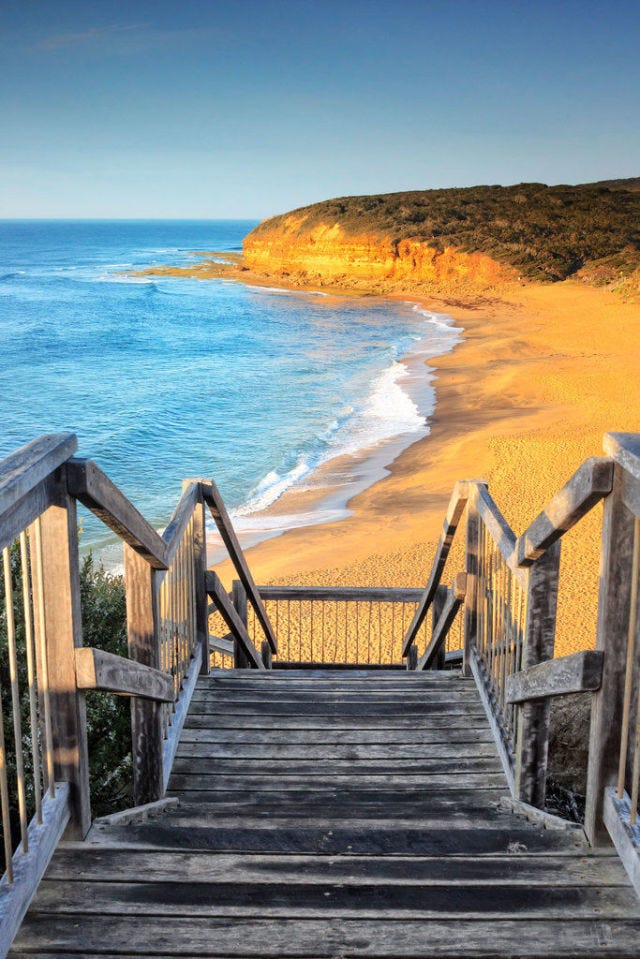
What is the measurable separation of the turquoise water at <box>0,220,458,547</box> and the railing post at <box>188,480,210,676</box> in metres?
12.7

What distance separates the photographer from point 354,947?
2355 millimetres

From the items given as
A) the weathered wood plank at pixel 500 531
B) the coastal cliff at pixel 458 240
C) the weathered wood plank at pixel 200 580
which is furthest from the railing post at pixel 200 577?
the coastal cliff at pixel 458 240

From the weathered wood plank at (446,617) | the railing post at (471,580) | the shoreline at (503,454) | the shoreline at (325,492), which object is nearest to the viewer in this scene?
the railing post at (471,580)

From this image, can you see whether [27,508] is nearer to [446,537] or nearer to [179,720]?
[179,720]

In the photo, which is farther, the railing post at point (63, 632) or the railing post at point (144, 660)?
the railing post at point (144, 660)

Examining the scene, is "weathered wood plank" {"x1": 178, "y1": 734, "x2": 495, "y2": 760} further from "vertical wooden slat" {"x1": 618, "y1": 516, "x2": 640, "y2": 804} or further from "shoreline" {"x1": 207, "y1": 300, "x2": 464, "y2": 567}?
"shoreline" {"x1": 207, "y1": 300, "x2": 464, "y2": 567}

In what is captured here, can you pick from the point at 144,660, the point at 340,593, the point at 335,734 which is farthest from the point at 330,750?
the point at 340,593

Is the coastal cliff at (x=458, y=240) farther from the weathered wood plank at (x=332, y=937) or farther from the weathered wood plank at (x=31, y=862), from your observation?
the weathered wood plank at (x=31, y=862)

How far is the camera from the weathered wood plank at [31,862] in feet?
7.29

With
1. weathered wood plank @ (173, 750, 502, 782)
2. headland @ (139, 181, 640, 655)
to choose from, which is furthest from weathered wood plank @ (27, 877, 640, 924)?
headland @ (139, 181, 640, 655)

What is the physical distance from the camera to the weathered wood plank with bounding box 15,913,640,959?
2320 mm

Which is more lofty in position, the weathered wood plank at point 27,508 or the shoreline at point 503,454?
the weathered wood plank at point 27,508

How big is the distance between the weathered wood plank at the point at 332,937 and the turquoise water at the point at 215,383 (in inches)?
607

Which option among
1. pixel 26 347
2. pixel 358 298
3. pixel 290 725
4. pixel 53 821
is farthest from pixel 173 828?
pixel 358 298
